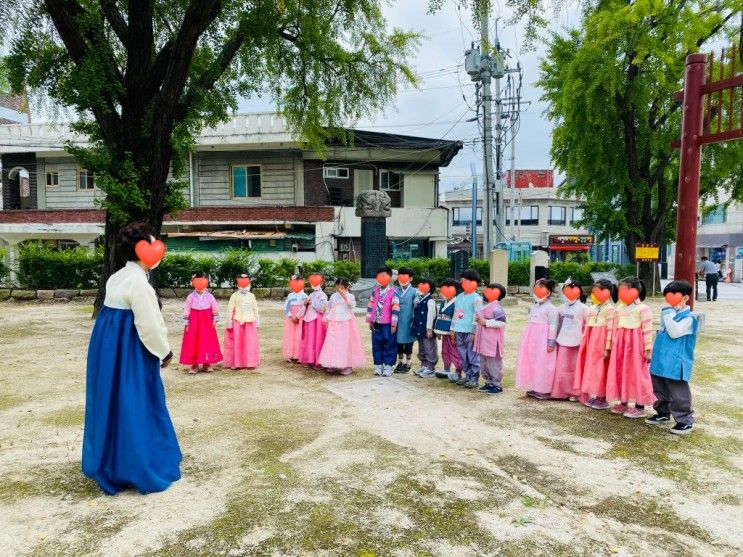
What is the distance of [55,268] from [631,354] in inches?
651

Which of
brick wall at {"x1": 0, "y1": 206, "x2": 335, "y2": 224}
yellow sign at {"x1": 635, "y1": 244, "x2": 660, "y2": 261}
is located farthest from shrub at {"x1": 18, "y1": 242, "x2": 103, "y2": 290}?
yellow sign at {"x1": 635, "y1": 244, "x2": 660, "y2": 261}

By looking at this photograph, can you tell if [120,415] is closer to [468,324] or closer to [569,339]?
[468,324]

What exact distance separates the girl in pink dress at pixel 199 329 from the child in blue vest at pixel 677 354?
5586 mm

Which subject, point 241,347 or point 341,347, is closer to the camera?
point 341,347

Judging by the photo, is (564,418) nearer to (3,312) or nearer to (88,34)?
(88,34)

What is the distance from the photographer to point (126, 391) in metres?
3.81

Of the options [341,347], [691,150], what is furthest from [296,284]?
[691,150]

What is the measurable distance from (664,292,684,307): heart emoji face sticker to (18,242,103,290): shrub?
15679 mm

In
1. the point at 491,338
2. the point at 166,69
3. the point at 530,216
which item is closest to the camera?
the point at 491,338

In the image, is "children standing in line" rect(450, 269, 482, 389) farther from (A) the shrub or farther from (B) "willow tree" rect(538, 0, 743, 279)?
(A) the shrub

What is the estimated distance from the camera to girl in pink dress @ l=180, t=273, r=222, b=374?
7.52 m

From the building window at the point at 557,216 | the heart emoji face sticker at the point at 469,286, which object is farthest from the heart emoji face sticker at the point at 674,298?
the building window at the point at 557,216

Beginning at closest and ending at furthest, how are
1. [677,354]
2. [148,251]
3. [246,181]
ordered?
[148,251]
[677,354]
[246,181]

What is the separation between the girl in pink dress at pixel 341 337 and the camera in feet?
24.2
